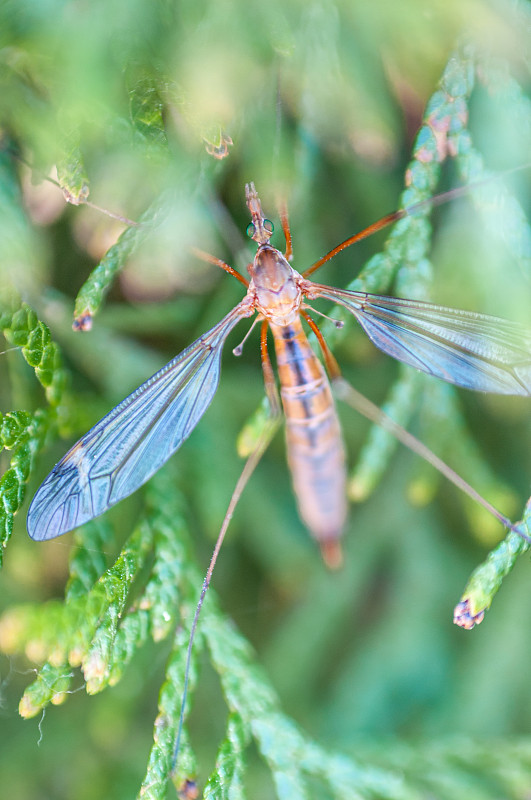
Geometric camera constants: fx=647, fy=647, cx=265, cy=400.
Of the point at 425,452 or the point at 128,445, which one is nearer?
the point at 128,445

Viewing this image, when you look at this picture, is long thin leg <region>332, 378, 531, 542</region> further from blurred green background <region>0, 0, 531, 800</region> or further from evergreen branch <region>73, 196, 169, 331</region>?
evergreen branch <region>73, 196, 169, 331</region>

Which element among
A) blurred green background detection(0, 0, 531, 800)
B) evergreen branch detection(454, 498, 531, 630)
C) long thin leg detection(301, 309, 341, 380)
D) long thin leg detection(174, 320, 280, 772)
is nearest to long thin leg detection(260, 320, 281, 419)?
long thin leg detection(174, 320, 280, 772)

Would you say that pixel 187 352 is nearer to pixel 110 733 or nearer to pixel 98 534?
pixel 98 534

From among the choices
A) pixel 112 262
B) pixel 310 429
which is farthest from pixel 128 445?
pixel 310 429

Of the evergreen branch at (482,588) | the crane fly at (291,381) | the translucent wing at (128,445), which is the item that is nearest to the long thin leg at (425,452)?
the crane fly at (291,381)

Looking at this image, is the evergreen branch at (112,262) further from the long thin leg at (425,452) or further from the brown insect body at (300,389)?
the long thin leg at (425,452)

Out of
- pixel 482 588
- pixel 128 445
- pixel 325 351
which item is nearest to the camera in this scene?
pixel 482 588

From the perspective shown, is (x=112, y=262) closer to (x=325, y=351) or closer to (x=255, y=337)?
(x=325, y=351)

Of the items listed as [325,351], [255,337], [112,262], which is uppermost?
[255,337]
